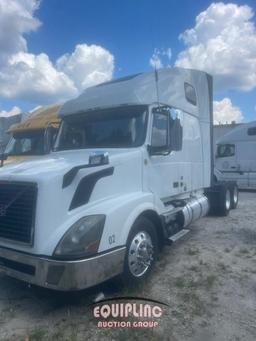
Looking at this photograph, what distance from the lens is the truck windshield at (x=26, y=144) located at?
955 centimetres

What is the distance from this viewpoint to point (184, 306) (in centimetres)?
399

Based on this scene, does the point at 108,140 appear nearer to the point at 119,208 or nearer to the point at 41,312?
the point at 119,208

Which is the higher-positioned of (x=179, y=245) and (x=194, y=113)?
(x=194, y=113)

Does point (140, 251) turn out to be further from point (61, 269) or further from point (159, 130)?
point (159, 130)

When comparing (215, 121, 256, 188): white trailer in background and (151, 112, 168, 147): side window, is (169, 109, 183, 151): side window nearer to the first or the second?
(151, 112, 168, 147): side window

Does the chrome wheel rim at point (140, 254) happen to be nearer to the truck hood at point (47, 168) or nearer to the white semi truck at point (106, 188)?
the white semi truck at point (106, 188)

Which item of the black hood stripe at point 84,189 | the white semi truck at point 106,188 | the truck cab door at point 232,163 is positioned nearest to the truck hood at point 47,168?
the white semi truck at point 106,188

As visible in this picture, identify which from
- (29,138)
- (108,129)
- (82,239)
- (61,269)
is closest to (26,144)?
(29,138)

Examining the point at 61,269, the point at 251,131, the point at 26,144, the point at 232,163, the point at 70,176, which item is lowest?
the point at 61,269

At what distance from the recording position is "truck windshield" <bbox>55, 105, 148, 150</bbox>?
5.06m

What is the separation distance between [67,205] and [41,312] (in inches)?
57.2

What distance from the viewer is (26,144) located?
9.87m

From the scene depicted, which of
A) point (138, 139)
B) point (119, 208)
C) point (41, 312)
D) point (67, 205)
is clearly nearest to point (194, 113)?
point (138, 139)

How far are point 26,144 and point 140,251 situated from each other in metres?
6.71
